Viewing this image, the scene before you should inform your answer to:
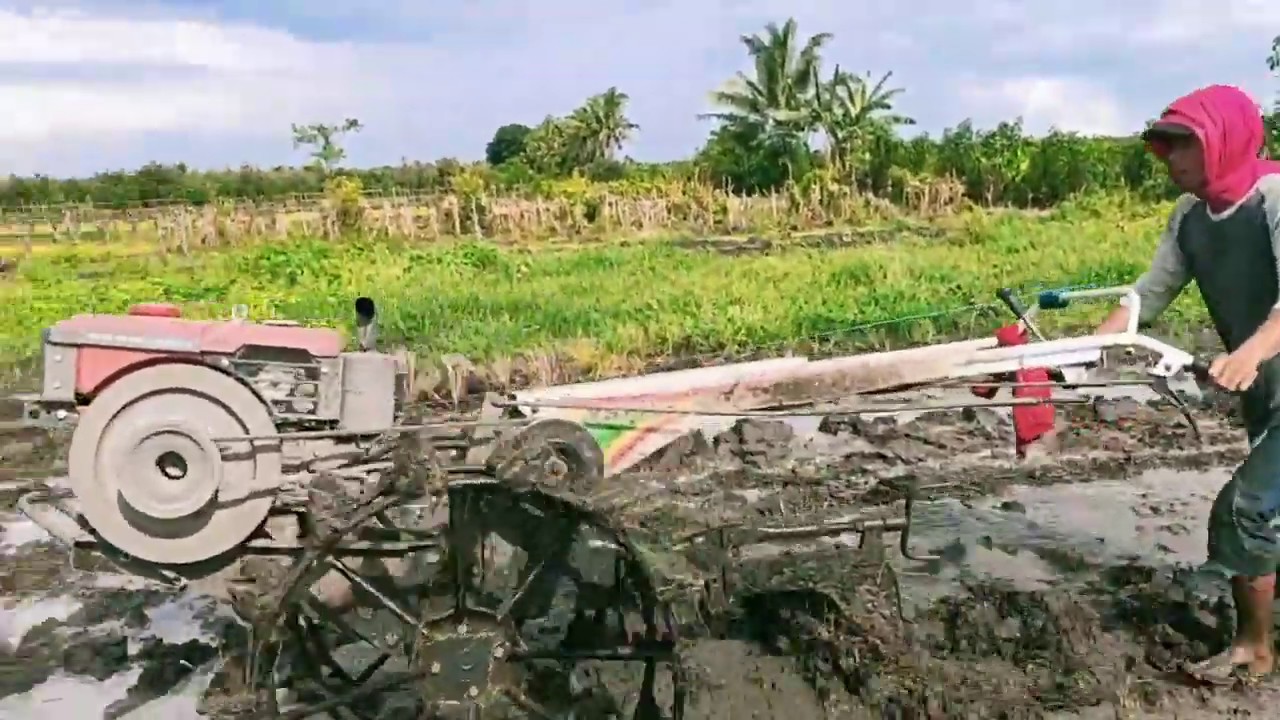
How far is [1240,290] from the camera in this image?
395 centimetres

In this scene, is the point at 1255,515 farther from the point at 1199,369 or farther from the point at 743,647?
the point at 743,647

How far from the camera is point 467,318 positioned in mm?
11492

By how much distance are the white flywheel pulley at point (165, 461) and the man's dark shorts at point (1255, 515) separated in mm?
3400

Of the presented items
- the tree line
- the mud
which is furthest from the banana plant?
the mud

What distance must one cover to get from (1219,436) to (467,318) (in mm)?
7025

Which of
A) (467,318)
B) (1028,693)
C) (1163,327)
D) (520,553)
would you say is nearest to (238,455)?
(520,553)

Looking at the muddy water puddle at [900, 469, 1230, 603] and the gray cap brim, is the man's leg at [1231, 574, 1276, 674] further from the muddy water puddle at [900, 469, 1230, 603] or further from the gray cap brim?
the gray cap brim

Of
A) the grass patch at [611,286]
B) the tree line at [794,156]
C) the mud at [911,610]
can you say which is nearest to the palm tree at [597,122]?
the tree line at [794,156]

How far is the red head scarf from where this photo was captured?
144 inches

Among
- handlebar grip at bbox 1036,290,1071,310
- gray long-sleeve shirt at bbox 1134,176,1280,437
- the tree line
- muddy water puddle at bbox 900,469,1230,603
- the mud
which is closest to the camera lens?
gray long-sleeve shirt at bbox 1134,176,1280,437

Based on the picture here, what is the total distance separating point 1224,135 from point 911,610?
2.25 m

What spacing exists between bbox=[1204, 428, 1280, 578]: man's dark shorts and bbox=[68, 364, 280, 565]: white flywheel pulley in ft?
11.2

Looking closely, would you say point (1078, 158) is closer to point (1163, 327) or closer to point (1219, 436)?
point (1163, 327)

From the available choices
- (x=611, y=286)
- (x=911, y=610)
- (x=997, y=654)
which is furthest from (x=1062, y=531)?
(x=611, y=286)
